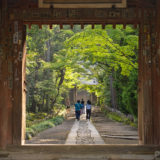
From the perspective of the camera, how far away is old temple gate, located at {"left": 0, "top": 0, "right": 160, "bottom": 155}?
828cm

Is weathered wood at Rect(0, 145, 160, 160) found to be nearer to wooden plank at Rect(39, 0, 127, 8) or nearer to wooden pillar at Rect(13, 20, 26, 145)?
wooden pillar at Rect(13, 20, 26, 145)

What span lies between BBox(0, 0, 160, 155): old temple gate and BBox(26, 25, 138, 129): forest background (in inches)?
245

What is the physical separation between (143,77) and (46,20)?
3109 millimetres

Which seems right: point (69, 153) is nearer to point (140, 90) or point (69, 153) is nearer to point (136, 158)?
point (136, 158)

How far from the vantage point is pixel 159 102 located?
823 centimetres

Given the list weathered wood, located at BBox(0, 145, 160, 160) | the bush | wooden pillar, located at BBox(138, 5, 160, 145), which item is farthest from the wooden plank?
the bush

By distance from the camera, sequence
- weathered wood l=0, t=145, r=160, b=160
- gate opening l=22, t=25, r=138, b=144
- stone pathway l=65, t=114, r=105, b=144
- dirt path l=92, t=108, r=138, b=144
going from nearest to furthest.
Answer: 1. weathered wood l=0, t=145, r=160, b=160
2. stone pathway l=65, t=114, r=105, b=144
3. dirt path l=92, t=108, r=138, b=144
4. gate opening l=22, t=25, r=138, b=144

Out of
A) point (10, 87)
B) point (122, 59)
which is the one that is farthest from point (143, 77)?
point (122, 59)

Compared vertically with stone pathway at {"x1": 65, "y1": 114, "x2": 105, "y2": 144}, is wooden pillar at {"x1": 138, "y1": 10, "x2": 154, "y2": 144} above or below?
above

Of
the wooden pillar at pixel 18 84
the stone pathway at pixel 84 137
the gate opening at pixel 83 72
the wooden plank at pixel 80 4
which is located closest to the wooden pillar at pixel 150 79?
the wooden plank at pixel 80 4

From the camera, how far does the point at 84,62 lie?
2973 cm

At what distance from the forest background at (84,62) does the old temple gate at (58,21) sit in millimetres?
6214

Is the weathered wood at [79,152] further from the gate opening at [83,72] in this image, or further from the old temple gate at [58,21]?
the gate opening at [83,72]

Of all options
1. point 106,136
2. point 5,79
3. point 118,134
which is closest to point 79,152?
point 5,79
